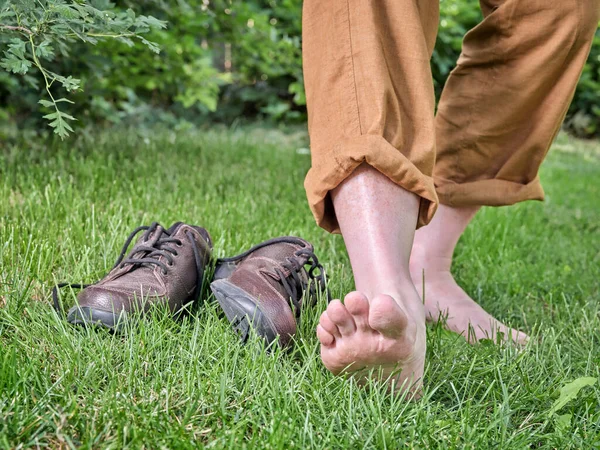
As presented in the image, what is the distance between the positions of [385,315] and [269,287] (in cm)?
39

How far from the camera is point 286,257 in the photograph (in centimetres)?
146

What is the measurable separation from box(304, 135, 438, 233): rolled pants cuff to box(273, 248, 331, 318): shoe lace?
20 cm

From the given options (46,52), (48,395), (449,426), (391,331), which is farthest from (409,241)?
(46,52)

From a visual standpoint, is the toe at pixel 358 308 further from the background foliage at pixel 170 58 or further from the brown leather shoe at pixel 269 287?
the background foliage at pixel 170 58

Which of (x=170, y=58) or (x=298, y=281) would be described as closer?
(x=298, y=281)

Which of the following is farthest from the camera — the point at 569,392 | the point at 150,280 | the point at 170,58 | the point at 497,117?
the point at 170,58

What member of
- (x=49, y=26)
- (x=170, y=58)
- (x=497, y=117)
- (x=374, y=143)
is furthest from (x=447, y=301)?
(x=170, y=58)

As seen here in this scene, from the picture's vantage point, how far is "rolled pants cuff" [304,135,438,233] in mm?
1169

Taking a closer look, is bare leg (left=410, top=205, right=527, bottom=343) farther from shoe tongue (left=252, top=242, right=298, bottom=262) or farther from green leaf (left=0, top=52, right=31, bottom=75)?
green leaf (left=0, top=52, right=31, bottom=75)

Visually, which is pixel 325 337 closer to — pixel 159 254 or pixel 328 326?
pixel 328 326

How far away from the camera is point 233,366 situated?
1.15 m

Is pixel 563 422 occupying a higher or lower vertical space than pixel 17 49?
lower

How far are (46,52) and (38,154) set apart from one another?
72.5 inches

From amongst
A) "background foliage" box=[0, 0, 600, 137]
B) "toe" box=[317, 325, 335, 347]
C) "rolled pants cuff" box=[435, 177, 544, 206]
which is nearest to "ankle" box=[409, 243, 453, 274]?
"rolled pants cuff" box=[435, 177, 544, 206]
